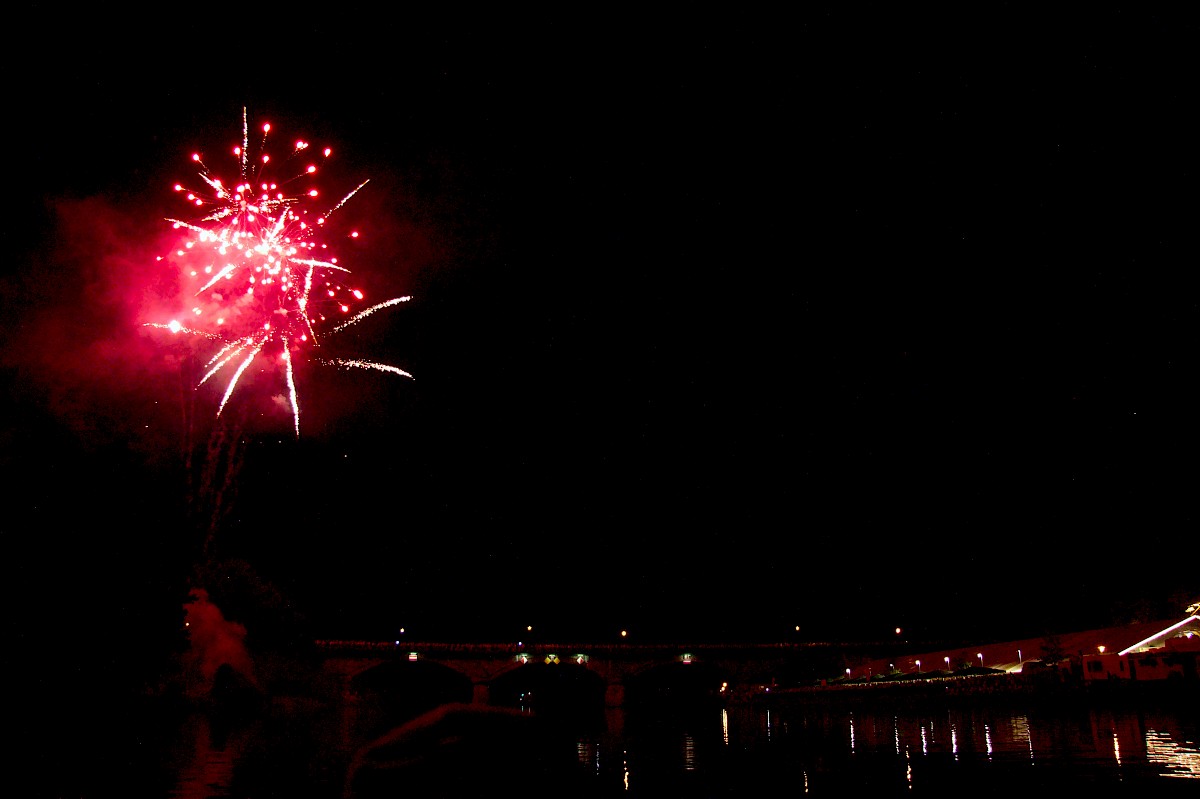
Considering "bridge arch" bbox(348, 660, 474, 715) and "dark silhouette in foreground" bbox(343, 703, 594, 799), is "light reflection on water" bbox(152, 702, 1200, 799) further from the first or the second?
"bridge arch" bbox(348, 660, 474, 715)

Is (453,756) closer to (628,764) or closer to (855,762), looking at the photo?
(855,762)

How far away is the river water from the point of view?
21.2ft

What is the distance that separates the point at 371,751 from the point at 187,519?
95.1 ft

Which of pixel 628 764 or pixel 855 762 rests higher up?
pixel 855 762

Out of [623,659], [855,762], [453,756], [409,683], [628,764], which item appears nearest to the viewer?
[453,756]

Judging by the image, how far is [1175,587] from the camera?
2418 inches

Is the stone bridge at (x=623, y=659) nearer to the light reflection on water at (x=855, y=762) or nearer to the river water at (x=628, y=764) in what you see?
the river water at (x=628, y=764)

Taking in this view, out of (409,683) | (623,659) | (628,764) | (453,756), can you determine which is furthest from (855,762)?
(409,683)

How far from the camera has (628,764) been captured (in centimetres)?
1709

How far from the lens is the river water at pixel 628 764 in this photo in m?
6.45

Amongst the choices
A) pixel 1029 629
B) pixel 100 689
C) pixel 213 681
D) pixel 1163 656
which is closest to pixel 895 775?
pixel 100 689

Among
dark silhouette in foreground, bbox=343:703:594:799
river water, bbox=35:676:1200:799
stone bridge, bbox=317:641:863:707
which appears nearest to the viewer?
dark silhouette in foreground, bbox=343:703:594:799

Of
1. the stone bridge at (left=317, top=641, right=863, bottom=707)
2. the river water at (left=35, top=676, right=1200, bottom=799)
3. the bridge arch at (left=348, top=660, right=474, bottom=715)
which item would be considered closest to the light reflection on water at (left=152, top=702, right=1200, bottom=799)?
the river water at (left=35, top=676, right=1200, bottom=799)

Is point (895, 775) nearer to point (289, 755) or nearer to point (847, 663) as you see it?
point (289, 755)
